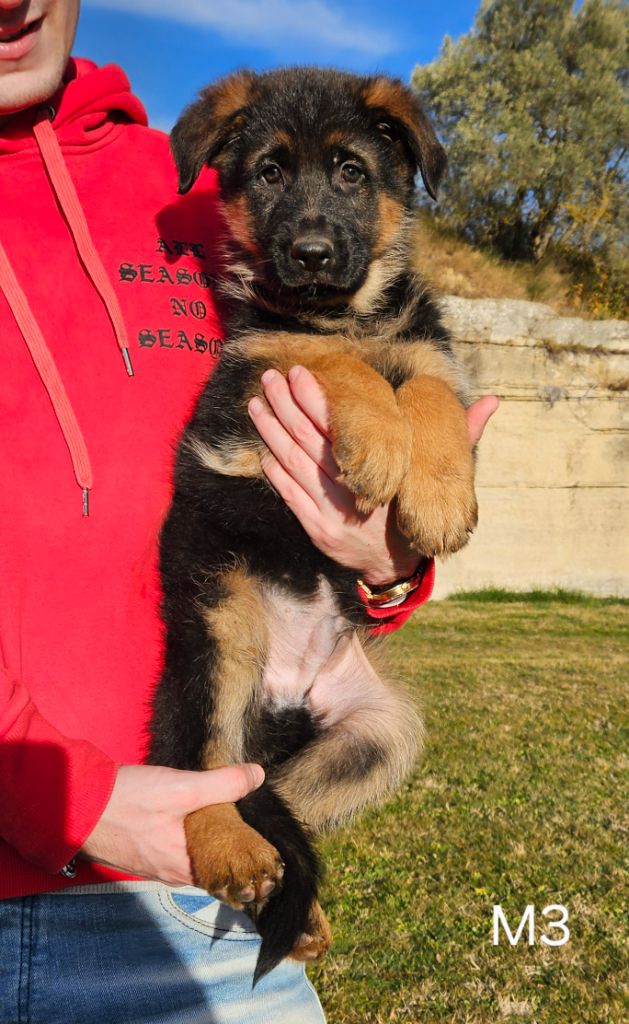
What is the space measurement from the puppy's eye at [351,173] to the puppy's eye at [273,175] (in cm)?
19

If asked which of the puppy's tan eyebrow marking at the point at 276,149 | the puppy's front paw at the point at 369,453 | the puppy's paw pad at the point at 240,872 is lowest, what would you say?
the puppy's paw pad at the point at 240,872

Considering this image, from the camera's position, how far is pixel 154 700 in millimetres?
2109

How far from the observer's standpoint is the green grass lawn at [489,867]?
11.8ft

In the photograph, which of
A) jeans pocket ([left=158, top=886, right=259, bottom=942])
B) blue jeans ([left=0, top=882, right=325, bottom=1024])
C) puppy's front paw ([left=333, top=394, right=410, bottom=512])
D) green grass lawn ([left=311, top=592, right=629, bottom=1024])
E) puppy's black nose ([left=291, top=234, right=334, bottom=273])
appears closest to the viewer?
blue jeans ([left=0, top=882, right=325, bottom=1024])

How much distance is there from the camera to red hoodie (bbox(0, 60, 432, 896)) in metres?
1.72

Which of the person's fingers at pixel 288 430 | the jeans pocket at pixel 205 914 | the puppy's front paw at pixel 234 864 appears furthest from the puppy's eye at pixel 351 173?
the jeans pocket at pixel 205 914

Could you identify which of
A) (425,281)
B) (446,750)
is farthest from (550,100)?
(425,281)

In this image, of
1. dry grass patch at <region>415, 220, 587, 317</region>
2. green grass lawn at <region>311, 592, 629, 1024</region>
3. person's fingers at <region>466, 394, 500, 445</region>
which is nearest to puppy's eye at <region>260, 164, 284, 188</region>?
person's fingers at <region>466, 394, 500, 445</region>

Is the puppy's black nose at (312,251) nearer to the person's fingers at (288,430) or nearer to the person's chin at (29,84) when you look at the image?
the person's fingers at (288,430)

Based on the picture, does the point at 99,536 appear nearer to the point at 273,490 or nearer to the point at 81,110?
the point at 273,490

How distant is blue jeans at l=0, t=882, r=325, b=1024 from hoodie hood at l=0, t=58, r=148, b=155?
1.72 metres

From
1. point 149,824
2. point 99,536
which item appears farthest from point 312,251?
point 149,824

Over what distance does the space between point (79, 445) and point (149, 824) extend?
31.5 inches

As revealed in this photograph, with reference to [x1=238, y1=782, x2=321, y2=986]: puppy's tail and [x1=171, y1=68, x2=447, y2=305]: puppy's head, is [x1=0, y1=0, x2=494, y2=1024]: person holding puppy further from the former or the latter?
[x1=171, y1=68, x2=447, y2=305]: puppy's head
